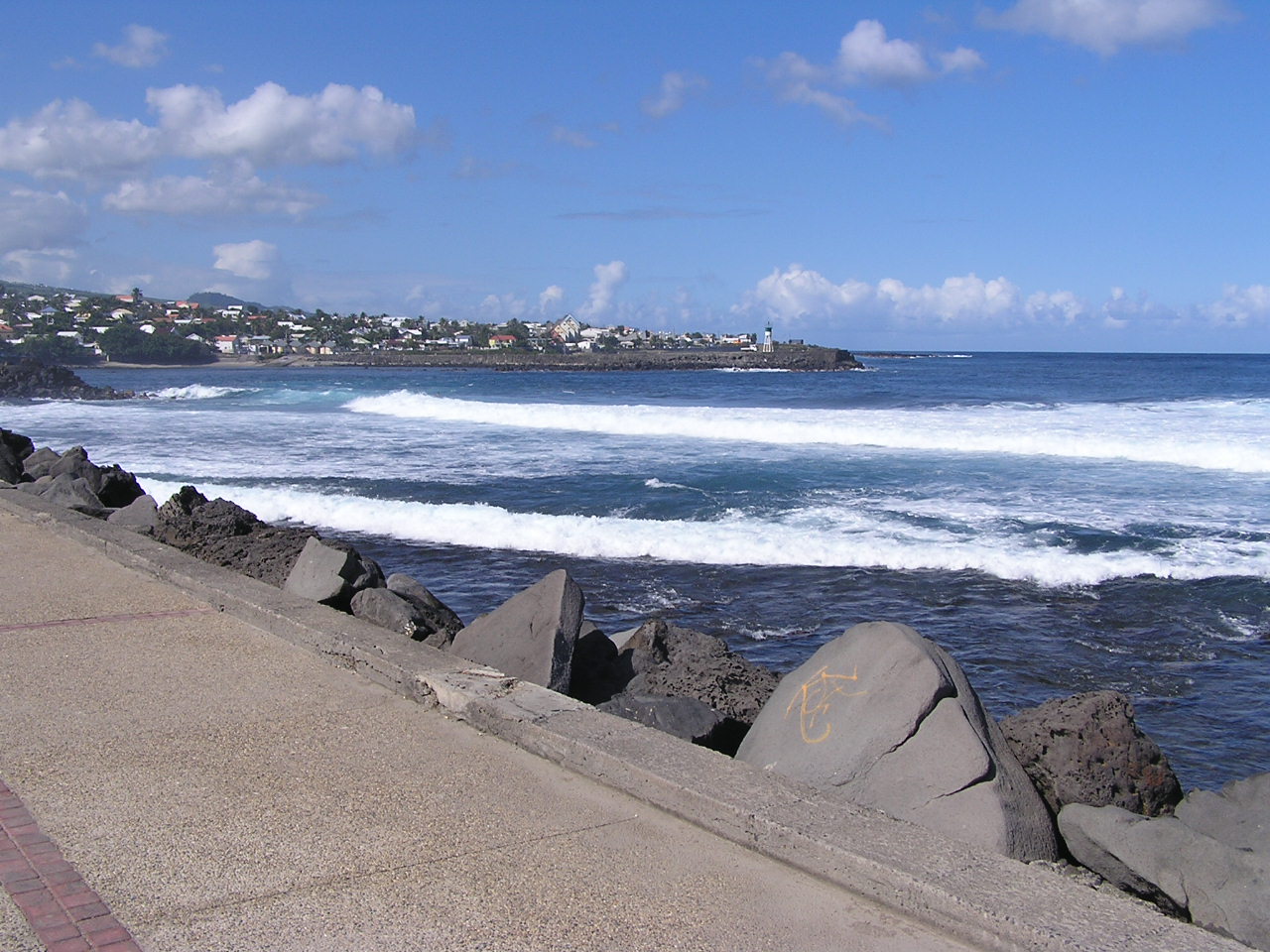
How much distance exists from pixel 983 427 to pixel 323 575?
23602 mm

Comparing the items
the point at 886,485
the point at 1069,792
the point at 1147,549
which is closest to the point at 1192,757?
the point at 1069,792

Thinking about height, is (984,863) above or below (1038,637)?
above

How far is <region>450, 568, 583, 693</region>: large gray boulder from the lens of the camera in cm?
586

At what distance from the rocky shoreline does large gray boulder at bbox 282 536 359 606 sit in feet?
5.59

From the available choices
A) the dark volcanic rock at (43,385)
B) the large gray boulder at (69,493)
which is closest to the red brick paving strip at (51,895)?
the large gray boulder at (69,493)

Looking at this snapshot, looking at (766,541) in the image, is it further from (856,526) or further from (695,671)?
(695,671)

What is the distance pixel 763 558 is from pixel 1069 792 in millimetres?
7265

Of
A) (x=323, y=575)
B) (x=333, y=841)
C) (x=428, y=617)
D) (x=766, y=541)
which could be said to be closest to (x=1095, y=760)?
(x=333, y=841)

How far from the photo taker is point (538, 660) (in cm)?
587

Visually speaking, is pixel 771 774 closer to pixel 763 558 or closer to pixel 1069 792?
pixel 1069 792

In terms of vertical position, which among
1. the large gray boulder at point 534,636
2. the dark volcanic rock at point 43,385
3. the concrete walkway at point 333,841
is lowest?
the dark volcanic rock at point 43,385

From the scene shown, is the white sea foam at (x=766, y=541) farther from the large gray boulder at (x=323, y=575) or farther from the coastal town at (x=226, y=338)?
the coastal town at (x=226, y=338)

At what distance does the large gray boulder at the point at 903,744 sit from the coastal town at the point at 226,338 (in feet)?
369

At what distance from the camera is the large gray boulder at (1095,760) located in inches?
195
